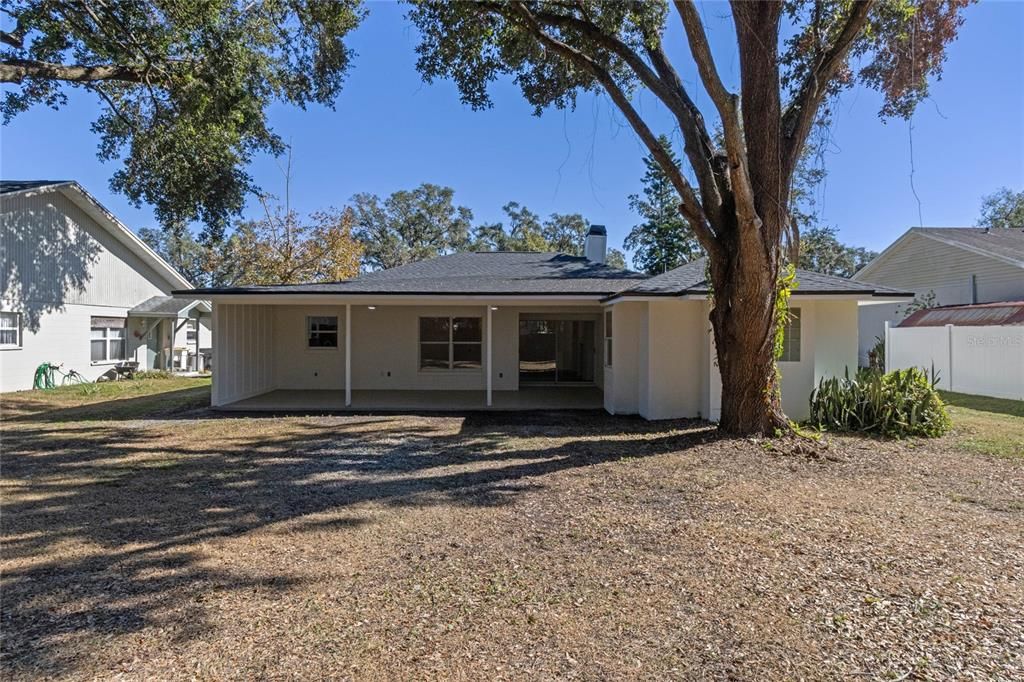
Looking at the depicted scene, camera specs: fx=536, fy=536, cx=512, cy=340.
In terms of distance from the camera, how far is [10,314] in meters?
14.8

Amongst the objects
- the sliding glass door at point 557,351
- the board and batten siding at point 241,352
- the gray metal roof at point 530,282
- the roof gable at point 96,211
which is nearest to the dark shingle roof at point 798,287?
the gray metal roof at point 530,282

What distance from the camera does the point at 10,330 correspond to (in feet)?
48.5

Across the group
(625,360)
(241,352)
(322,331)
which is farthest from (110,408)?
(625,360)

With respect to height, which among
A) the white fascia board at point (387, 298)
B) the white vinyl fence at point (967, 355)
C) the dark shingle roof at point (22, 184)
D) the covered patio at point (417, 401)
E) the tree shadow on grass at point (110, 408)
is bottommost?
the tree shadow on grass at point (110, 408)

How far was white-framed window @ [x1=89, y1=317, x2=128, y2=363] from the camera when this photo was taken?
17.7m

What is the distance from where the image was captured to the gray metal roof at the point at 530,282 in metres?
9.77

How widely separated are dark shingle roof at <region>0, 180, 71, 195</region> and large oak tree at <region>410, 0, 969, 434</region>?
44.2 feet

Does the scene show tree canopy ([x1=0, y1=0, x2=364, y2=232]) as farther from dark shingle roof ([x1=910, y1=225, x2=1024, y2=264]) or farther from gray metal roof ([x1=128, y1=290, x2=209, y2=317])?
dark shingle roof ([x1=910, y1=225, x2=1024, y2=264])

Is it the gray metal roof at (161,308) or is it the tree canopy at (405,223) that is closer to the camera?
the gray metal roof at (161,308)

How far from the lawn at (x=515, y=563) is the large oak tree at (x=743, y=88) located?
5.62ft

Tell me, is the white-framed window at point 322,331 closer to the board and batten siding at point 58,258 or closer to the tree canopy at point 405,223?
the board and batten siding at point 58,258

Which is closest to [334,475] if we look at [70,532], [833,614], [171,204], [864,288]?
[70,532]

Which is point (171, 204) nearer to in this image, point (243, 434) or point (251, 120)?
point (251, 120)

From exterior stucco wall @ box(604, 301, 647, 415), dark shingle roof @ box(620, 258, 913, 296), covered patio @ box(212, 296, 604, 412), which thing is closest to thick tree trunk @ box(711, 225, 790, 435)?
dark shingle roof @ box(620, 258, 913, 296)
